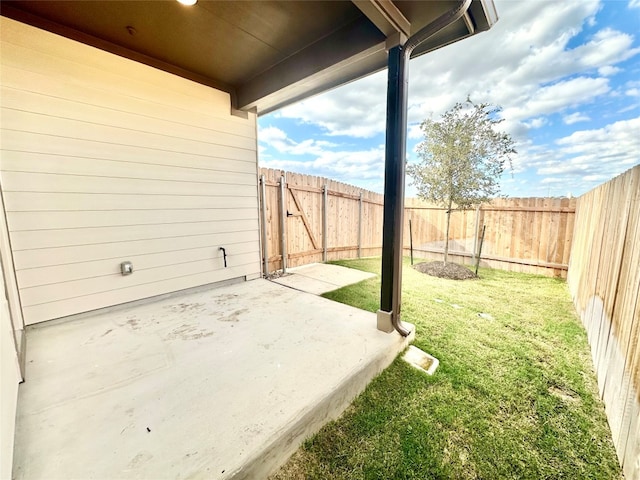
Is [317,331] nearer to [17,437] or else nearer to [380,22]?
[17,437]

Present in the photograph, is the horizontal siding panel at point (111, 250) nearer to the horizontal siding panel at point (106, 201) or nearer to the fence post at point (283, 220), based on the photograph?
the horizontal siding panel at point (106, 201)

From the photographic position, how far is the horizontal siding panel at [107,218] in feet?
7.38

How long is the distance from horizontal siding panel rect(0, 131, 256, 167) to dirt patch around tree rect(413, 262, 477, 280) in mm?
4211

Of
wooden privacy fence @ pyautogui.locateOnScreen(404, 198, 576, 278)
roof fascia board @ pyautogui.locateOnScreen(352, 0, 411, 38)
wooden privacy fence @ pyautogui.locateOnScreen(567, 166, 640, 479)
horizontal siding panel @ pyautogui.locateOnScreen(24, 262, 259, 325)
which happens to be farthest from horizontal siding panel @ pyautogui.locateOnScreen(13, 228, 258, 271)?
wooden privacy fence @ pyautogui.locateOnScreen(404, 198, 576, 278)

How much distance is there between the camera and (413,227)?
701 cm

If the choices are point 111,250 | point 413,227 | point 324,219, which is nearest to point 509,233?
point 413,227

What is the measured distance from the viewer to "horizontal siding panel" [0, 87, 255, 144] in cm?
218

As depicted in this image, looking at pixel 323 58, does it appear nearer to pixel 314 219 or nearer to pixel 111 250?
pixel 111 250

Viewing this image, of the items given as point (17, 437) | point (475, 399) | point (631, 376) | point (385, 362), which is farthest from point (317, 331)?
point (631, 376)

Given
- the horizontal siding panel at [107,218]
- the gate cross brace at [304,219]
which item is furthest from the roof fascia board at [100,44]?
the gate cross brace at [304,219]

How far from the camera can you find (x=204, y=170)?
11.0 feet

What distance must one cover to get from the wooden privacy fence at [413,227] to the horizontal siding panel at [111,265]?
98 centimetres

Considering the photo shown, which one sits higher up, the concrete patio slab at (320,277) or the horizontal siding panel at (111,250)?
the horizontal siding panel at (111,250)

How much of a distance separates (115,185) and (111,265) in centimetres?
90
